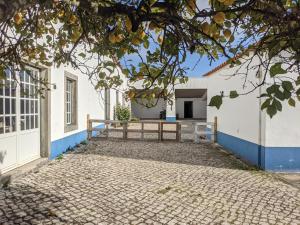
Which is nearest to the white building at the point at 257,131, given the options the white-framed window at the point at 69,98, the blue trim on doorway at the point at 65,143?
the blue trim on doorway at the point at 65,143

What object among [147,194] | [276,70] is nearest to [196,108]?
[147,194]

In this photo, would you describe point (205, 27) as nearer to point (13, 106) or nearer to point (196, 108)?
point (13, 106)

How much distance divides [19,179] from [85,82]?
20.9ft

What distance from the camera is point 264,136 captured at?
6820 millimetres

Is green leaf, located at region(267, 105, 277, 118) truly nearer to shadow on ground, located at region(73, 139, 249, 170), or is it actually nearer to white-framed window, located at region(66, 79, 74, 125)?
shadow on ground, located at region(73, 139, 249, 170)

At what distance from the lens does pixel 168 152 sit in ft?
30.7

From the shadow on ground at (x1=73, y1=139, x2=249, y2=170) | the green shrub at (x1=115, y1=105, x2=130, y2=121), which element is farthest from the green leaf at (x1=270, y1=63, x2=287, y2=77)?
the green shrub at (x1=115, y1=105, x2=130, y2=121)

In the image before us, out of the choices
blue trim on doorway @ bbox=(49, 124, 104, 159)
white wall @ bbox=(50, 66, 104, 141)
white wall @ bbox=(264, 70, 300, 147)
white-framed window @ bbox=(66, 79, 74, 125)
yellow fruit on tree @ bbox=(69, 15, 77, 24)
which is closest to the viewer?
yellow fruit on tree @ bbox=(69, 15, 77, 24)

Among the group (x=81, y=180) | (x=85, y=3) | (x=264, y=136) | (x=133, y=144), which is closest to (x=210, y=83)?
(x=133, y=144)

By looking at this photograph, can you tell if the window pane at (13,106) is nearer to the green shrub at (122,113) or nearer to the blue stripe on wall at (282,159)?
the blue stripe on wall at (282,159)

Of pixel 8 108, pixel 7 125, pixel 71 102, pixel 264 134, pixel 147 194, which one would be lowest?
pixel 147 194

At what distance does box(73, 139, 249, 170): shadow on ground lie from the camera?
7.87 m

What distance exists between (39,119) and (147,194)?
399 cm

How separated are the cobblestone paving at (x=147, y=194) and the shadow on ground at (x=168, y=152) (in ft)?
0.45
